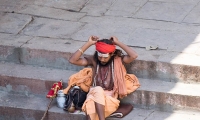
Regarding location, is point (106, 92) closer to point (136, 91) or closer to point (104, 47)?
point (136, 91)

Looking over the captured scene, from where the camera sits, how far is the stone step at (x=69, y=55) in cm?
747

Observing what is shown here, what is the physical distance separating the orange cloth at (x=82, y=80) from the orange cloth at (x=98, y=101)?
10.6 inches

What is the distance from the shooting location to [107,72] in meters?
7.30

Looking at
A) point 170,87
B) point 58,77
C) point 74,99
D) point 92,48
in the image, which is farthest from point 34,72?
point 170,87

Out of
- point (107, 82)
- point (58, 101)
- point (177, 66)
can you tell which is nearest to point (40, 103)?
point (58, 101)

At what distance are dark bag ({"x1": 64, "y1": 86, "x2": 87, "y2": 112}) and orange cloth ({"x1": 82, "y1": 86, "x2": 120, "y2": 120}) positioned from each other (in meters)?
0.18

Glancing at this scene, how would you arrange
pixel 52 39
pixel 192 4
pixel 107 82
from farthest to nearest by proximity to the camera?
pixel 192 4
pixel 52 39
pixel 107 82

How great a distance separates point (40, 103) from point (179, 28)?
218 cm

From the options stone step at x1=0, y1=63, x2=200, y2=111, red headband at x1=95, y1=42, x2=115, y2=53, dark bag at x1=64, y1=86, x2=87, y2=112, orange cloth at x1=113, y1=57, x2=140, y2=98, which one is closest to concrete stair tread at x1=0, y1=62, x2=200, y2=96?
stone step at x1=0, y1=63, x2=200, y2=111

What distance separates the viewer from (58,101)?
24.5 feet

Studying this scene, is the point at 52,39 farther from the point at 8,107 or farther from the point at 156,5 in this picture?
the point at 156,5

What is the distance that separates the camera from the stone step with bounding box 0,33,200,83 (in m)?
7.47

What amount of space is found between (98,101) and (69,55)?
3.56 feet

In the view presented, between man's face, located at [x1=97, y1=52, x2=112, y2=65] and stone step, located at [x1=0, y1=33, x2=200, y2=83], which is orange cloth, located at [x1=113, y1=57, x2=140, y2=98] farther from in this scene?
stone step, located at [x1=0, y1=33, x2=200, y2=83]
